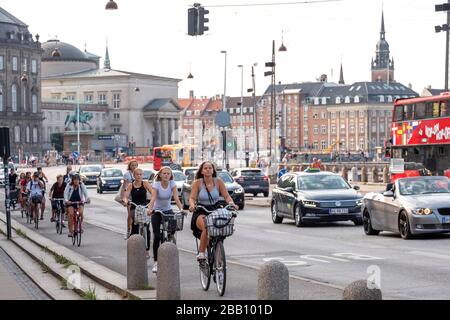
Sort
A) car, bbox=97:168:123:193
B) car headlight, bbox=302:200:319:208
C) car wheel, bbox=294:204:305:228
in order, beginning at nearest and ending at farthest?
car headlight, bbox=302:200:319:208 < car wheel, bbox=294:204:305:228 < car, bbox=97:168:123:193

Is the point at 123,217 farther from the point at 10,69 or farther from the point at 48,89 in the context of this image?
the point at 48,89

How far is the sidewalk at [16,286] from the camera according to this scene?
49.2ft

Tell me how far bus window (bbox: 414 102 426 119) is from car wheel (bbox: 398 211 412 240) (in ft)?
74.3

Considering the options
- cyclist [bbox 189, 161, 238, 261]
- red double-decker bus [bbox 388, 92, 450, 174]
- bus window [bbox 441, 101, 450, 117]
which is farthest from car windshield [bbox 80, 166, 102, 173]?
cyclist [bbox 189, 161, 238, 261]

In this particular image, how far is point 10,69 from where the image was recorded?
16088 centimetres

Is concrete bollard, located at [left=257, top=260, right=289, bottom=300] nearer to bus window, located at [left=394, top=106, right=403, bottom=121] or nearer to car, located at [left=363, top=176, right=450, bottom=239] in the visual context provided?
car, located at [left=363, top=176, right=450, bottom=239]

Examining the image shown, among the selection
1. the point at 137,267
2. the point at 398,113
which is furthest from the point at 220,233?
the point at 398,113

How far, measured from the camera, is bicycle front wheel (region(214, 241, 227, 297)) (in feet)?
45.5

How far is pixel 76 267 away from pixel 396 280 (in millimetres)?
4771

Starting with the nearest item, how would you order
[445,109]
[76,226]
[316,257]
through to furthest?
[316,257]
[76,226]
[445,109]

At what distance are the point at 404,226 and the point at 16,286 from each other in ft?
33.5

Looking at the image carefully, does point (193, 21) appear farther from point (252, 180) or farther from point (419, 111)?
point (252, 180)

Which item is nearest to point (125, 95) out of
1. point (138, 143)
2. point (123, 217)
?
point (138, 143)

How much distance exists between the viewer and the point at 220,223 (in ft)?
45.6
